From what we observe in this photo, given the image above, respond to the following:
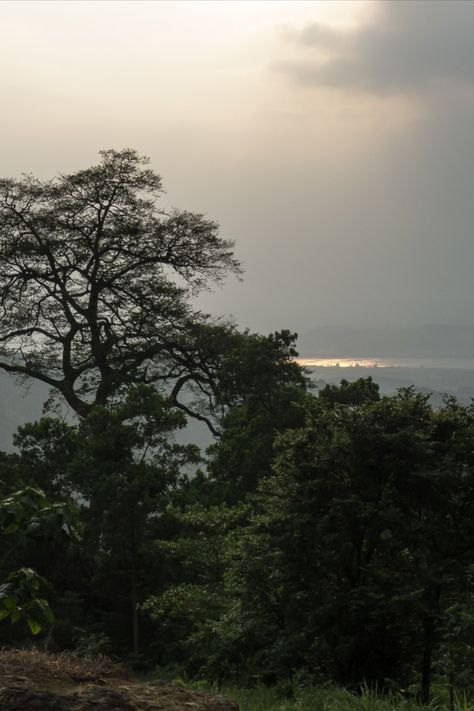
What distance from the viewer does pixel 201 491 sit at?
2784 centimetres

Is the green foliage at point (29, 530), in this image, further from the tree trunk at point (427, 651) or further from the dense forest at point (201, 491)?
the tree trunk at point (427, 651)

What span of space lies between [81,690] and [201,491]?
20768 mm

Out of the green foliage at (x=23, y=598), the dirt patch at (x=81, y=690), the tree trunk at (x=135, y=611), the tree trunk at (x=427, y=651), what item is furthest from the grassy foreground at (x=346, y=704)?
the tree trunk at (x=135, y=611)

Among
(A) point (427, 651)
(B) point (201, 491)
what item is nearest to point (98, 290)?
(B) point (201, 491)

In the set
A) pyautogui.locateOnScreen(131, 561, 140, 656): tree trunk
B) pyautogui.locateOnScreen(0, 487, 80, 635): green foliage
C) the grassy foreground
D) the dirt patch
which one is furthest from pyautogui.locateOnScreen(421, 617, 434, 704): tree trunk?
pyautogui.locateOnScreen(131, 561, 140, 656): tree trunk

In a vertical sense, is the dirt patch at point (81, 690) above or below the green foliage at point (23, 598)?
below

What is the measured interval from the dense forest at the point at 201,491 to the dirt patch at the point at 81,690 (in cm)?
80

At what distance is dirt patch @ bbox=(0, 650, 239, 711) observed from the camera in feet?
22.3

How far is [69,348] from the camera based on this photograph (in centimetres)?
3606

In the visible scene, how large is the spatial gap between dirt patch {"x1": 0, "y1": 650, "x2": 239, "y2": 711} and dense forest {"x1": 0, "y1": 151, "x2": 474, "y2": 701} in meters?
0.80

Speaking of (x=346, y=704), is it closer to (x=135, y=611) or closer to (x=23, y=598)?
(x=23, y=598)

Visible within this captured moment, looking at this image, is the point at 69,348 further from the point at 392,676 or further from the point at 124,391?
the point at 392,676

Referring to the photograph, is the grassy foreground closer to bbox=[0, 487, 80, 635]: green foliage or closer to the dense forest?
the dense forest

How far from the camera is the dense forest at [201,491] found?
12.9 metres
